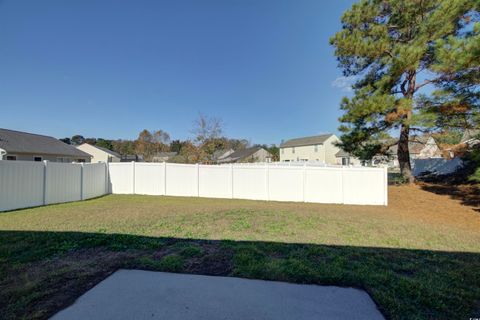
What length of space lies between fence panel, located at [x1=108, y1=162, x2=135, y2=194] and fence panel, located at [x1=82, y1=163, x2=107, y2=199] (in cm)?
34

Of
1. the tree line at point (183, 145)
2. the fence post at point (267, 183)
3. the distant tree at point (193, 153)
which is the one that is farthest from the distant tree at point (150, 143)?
the fence post at point (267, 183)

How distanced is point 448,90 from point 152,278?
42.6ft

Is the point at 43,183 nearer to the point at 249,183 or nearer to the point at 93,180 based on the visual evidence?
the point at 93,180

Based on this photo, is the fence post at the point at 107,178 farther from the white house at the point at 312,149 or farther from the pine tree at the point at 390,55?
the white house at the point at 312,149

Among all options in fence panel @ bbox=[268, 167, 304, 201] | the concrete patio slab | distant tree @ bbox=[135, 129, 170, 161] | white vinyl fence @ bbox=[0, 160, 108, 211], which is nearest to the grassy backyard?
the concrete patio slab

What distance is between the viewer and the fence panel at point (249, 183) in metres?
9.94

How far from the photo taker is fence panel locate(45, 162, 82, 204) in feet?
27.0

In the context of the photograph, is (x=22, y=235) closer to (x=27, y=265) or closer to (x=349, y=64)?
(x=27, y=265)

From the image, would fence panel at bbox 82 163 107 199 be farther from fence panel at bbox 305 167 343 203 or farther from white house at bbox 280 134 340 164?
white house at bbox 280 134 340 164

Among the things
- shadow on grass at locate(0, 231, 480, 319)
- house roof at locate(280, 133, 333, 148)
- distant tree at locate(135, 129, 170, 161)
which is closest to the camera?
shadow on grass at locate(0, 231, 480, 319)

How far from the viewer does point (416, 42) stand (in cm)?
1007

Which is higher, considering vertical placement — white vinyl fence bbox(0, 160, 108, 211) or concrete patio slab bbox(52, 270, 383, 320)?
white vinyl fence bbox(0, 160, 108, 211)

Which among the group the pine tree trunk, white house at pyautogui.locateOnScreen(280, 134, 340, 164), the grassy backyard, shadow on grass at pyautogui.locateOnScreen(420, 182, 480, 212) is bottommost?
the grassy backyard

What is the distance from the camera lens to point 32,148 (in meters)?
18.7
